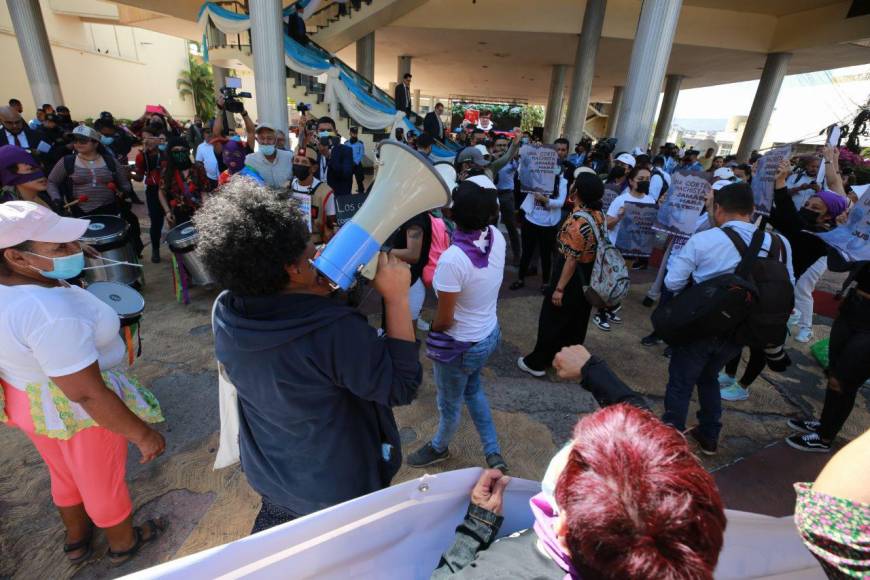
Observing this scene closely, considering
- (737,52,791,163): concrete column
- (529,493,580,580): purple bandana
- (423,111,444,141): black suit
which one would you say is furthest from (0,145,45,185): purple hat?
(737,52,791,163): concrete column

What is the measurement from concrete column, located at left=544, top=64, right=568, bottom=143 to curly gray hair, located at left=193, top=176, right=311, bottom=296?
17.8 m

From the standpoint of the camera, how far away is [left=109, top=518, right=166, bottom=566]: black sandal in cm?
202

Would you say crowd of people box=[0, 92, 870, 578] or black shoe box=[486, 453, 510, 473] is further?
black shoe box=[486, 453, 510, 473]

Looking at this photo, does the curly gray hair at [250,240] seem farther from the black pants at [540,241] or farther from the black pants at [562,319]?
the black pants at [540,241]

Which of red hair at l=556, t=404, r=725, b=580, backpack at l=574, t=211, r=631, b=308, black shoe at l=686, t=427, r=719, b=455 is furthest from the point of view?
backpack at l=574, t=211, r=631, b=308

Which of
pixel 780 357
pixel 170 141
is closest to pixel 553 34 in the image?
pixel 170 141

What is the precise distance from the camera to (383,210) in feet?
4.56

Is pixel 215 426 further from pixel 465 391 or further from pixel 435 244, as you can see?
pixel 435 244

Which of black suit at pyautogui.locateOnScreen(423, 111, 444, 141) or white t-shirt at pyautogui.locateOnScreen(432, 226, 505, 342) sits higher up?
black suit at pyautogui.locateOnScreen(423, 111, 444, 141)

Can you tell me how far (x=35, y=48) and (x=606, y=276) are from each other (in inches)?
655

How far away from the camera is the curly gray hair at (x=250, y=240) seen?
113 cm

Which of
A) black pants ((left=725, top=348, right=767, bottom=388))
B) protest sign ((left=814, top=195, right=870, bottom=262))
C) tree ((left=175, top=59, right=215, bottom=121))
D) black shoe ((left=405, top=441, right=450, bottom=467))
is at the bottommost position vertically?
black shoe ((left=405, top=441, right=450, bottom=467))

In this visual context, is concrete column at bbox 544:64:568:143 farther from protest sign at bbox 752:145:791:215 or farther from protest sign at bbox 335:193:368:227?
protest sign at bbox 335:193:368:227

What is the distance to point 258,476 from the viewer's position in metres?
1.51
